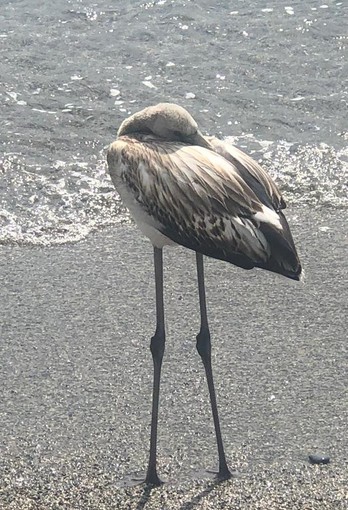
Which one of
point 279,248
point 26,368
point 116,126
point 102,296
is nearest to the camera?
point 279,248

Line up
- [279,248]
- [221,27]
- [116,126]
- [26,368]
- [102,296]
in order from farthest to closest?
[221,27]
[116,126]
[102,296]
[26,368]
[279,248]

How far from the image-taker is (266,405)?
203 inches

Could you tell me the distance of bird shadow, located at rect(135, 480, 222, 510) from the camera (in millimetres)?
4496

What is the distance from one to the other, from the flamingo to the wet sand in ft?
0.66

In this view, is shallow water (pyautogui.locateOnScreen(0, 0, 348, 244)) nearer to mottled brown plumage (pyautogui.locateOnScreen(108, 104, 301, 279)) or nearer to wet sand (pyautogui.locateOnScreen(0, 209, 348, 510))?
wet sand (pyautogui.locateOnScreen(0, 209, 348, 510))

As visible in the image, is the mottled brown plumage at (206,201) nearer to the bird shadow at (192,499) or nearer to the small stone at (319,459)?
the small stone at (319,459)

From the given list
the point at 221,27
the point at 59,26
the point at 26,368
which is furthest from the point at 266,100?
the point at 26,368

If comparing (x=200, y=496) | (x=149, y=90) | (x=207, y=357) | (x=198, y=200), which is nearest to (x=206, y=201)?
(x=198, y=200)

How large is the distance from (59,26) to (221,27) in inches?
69.0

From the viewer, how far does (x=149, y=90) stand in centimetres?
970

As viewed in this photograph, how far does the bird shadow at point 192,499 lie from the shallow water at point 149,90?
2.72 m

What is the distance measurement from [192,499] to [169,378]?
3.14 ft

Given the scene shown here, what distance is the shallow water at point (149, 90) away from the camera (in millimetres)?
7645

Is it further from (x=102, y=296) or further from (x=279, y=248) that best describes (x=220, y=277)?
(x=279, y=248)
